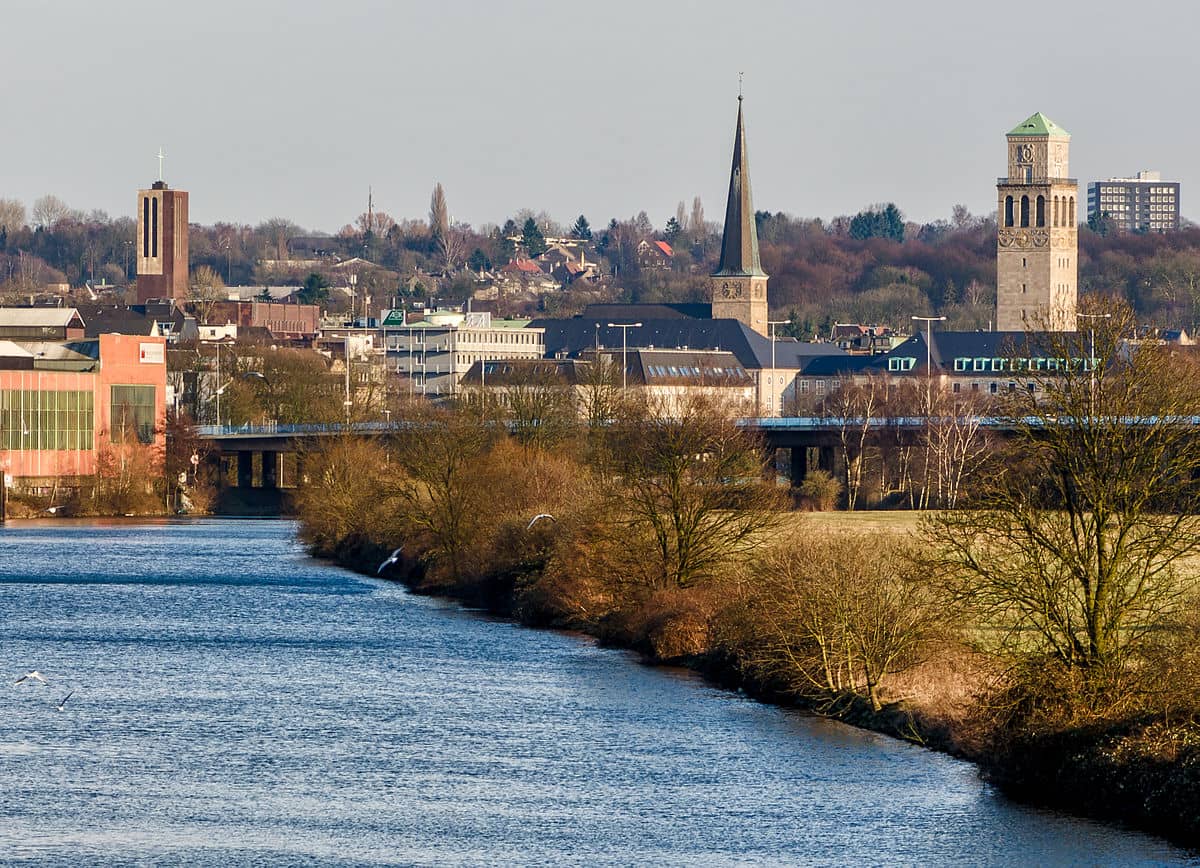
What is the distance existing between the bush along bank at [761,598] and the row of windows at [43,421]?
41.8 metres

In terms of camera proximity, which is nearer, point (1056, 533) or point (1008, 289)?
point (1056, 533)

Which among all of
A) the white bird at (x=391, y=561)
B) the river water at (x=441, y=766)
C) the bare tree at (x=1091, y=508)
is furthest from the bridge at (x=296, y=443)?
the bare tree at (x=1091, y=508)

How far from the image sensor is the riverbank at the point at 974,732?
30188 millimetres

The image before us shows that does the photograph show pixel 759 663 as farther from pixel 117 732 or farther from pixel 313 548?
pixel 313 548

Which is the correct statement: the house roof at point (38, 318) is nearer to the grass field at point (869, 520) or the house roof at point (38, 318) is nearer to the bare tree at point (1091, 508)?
the grass field at point (869, 520)

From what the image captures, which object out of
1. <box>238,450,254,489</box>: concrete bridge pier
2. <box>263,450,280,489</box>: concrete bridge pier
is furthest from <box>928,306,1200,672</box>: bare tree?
<box>238,450,254,489</box>: concrete bridge pier

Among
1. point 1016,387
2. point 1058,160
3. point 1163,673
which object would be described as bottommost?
point 1163,673

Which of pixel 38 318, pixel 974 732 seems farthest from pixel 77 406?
pixel 974 732

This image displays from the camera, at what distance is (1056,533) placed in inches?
1308

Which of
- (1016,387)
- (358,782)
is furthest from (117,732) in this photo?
(1016,387)

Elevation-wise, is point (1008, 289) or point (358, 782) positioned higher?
point (1008, 289)

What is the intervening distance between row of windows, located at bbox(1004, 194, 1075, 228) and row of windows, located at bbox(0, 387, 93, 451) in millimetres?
100223

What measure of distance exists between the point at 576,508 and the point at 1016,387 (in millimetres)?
22217

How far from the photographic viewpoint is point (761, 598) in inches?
1667
